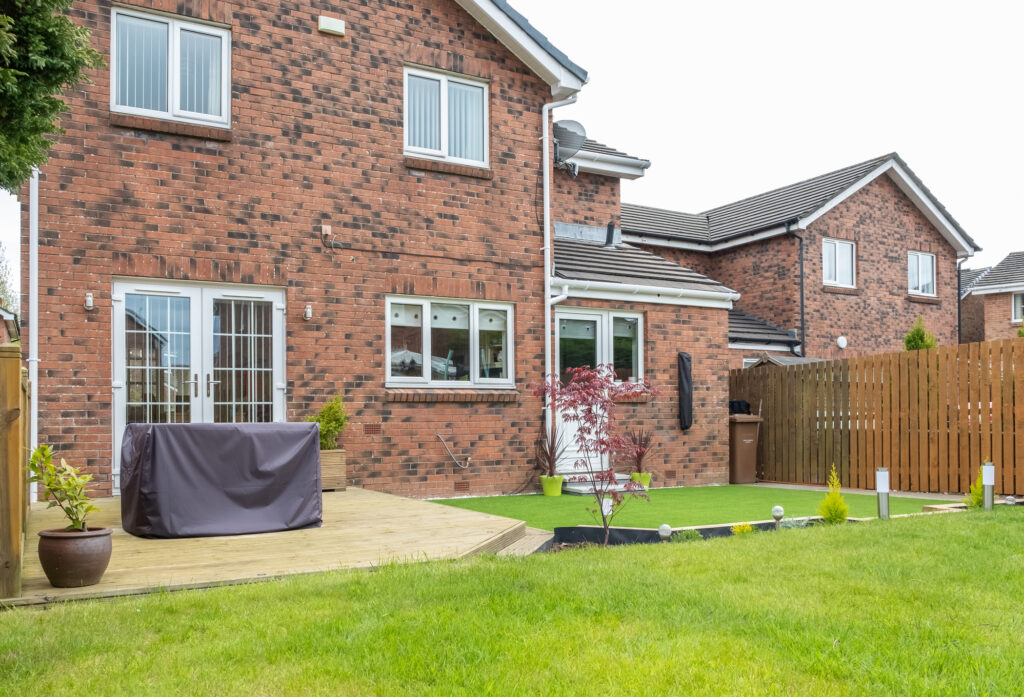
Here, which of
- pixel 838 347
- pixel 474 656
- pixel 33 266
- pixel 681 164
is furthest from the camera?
pixel 681 164

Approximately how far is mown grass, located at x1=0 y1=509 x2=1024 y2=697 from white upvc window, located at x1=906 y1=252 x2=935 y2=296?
59.2 ft

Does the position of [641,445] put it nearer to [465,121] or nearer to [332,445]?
[332,445]

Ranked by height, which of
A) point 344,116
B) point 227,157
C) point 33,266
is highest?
point 344,116

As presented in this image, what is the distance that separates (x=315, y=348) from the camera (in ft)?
35.0

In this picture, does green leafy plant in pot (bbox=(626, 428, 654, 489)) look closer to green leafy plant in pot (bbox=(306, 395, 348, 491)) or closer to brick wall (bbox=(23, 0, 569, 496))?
brick wall (bbox=(23, 0, 569, 496))

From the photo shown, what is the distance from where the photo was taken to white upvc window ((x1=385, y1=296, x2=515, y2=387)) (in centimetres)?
1145

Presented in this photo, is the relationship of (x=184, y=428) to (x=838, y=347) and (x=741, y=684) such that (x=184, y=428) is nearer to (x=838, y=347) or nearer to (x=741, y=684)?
(x=741, y=684)

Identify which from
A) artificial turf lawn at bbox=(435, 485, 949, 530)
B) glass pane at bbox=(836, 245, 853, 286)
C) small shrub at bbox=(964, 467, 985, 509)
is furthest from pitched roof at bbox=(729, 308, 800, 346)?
small shrub at bbox=(964, 467, 985, 509)

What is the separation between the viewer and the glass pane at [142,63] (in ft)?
32.3

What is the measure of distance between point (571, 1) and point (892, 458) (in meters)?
8.88

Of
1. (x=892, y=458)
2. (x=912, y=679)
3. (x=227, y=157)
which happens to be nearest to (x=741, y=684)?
(x=912, y=679)

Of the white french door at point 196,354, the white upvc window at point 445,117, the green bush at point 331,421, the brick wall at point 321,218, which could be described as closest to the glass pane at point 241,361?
the white french door at point 196,354

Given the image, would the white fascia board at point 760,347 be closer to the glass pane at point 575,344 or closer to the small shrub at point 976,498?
the glass pane at point 575,344

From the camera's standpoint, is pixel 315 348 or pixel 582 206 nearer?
pixel 315 348
